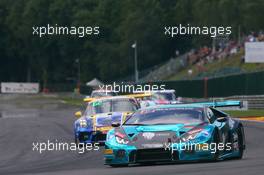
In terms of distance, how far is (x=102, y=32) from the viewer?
101625mm

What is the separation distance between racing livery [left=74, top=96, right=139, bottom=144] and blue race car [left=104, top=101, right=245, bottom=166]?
634 cm

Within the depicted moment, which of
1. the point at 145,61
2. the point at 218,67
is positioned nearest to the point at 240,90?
the point at 218,67

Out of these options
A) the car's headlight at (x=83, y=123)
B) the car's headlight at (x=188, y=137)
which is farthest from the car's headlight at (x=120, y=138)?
the car's headlight at (x=83, y=123)

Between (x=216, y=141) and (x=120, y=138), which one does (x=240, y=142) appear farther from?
(x=120, y=138)

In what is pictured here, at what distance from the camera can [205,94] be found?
52.8m

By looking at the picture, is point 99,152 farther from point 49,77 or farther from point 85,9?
point 49,77

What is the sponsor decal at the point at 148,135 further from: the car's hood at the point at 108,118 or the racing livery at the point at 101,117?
the car's hood at the point at 108,118

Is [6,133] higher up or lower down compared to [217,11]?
lower down

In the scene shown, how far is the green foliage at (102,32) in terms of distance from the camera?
71.8m

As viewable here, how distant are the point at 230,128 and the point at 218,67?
4385 centimetres

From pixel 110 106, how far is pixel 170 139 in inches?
345

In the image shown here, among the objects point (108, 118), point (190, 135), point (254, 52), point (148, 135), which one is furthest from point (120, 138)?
point (254, 52)

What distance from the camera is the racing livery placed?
22000 millimetres

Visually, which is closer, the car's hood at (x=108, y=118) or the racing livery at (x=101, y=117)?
the racing livery at (x=101, y=117)
